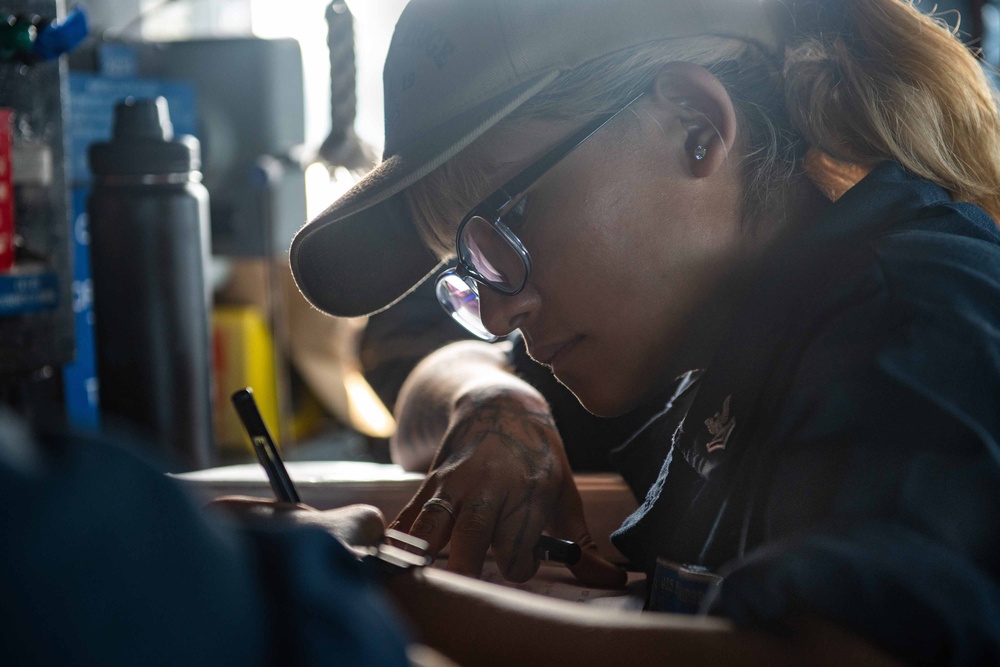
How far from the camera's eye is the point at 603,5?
0.75 meters

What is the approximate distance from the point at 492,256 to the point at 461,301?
177mm

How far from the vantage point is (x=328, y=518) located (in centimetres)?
61

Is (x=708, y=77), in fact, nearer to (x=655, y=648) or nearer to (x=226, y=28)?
(x=655, y=648)

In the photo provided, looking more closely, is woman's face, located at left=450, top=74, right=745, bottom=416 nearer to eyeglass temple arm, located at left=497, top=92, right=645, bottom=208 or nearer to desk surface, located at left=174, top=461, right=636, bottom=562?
eyeglass temple arm, located at left=497, top=92, right=645, bottom=208

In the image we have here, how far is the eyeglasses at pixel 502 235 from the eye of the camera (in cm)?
78

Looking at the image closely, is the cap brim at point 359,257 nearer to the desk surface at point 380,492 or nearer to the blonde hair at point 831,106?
the blonde hair at point 831,106

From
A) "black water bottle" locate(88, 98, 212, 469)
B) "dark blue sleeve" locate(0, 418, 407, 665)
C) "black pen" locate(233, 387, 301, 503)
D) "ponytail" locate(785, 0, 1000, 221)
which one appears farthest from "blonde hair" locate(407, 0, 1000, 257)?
"dark blue sleeve" locate(0, 418, 407, 665)

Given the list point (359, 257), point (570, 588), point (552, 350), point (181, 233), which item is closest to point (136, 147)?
point (181, 233)

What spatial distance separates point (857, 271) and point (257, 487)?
643 mm

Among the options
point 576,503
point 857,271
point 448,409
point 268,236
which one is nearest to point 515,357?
point 448,409

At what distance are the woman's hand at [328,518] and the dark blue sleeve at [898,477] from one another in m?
0.23

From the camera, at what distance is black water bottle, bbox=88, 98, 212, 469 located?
1.09 m

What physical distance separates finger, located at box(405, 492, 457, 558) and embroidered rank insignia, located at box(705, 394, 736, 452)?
25 cm

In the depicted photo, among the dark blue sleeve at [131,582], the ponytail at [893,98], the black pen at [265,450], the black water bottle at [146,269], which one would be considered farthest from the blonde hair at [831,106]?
the dark blue sleeve at [131,582]
